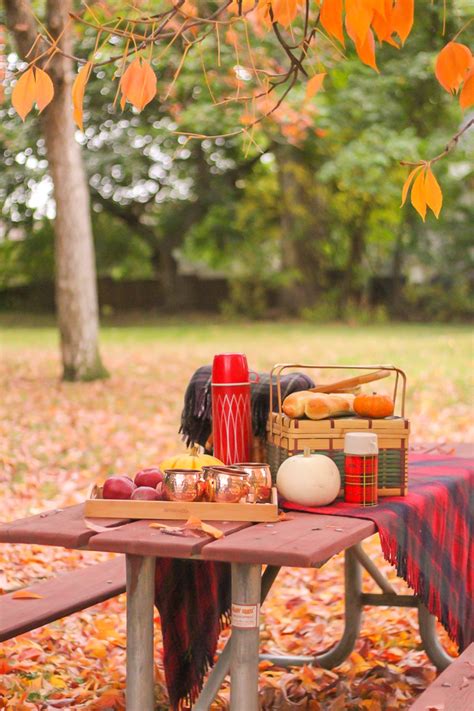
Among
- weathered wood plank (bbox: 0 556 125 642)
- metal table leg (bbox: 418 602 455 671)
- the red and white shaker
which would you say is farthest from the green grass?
the red and white shaker

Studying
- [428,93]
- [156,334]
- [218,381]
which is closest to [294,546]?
[218,381]

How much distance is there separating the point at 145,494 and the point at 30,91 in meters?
1.03

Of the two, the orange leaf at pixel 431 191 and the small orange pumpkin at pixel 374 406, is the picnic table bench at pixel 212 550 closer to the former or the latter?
the small orange pumpkin at pixel 374 406

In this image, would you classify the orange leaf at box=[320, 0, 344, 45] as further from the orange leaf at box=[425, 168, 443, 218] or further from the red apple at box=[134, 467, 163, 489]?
the red apple at box=[134, 467, 163, 489]

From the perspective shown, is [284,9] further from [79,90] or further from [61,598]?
[61,598]

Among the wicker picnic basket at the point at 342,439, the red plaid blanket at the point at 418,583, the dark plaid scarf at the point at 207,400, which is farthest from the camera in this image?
the dark plaid scarf at the point at 207,400

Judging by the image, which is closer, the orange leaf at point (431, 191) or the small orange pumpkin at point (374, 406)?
the orange leaf at point (431, 191)

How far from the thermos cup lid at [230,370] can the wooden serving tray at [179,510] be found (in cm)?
45

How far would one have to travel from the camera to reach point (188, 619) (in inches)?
131

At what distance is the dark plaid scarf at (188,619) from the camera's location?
3248 mm

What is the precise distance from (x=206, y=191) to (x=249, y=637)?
75.6ft

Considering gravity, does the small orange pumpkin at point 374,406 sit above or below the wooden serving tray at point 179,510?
above

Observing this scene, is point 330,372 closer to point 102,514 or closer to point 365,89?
point 365,89

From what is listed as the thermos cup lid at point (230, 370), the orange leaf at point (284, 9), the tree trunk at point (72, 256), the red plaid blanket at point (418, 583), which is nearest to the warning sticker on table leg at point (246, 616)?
the red plaid blanket at point (418, 583)
